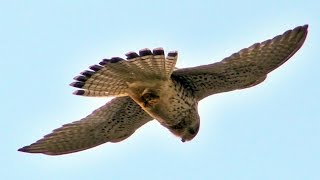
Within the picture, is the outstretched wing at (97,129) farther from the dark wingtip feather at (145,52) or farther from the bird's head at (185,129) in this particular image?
the dark wingtip feather at (145,52)

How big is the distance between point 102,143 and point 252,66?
241 cm

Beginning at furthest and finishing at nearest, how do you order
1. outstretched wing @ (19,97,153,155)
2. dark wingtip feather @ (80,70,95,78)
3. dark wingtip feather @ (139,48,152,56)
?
outstretched wing @ (19,97,153,155) < dark wingtip feather @ (80,70,95,78) < dark wingtip feather @ (139,48,152,56)

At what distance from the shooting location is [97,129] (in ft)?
44.2

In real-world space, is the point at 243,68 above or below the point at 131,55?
below

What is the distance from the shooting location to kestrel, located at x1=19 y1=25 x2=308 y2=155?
38.8 ft

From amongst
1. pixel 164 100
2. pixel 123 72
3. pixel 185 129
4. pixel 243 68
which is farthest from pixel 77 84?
pixel 243 68

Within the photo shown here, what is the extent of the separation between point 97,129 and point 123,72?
5.92ft

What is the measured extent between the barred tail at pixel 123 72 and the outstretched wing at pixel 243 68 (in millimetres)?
709

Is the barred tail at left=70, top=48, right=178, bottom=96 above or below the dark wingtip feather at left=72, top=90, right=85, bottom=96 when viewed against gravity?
above

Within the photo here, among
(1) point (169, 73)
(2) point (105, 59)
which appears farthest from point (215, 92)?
(2) point (105, 59)

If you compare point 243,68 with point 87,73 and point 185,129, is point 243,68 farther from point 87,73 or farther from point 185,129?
point 87,73

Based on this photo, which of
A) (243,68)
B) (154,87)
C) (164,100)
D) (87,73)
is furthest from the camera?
(243,68)

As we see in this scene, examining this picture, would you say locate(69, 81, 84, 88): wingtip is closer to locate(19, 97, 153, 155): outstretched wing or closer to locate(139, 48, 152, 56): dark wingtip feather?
locate(139, 48, 152, 56): dark wingtip feather

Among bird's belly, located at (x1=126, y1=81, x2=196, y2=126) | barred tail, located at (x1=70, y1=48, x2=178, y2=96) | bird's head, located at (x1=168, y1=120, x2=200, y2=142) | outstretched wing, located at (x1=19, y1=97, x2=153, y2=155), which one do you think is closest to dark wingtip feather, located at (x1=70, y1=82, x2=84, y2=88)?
barred tail, located at (x1=70, y1=48, x2=178, y2=96)
